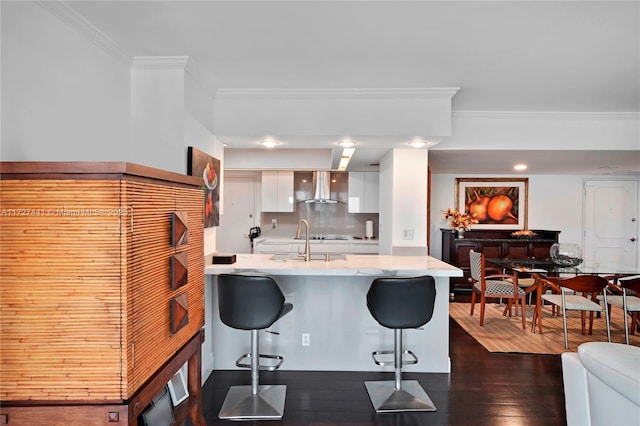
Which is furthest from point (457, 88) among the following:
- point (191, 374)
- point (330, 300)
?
point (191, 374)

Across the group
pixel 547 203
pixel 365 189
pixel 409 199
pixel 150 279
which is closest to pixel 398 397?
pixel 409 199

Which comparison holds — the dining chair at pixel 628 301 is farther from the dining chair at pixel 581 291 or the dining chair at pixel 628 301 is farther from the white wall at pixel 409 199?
the white wall at pixel 409 199

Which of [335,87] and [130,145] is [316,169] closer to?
[335,87]

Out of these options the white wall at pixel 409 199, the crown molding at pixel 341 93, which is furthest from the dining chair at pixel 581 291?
the crown molding at pixel 341 93

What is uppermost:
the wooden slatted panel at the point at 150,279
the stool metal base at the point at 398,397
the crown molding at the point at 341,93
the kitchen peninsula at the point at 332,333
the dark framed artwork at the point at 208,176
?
the crown molding at the point at 341,93

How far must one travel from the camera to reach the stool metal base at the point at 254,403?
249 centimetres

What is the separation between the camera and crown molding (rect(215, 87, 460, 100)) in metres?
3.13

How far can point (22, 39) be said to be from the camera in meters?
1.69

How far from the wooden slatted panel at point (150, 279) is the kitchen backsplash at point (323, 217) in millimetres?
5253

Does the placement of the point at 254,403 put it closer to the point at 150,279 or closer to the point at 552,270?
the point at 150,279

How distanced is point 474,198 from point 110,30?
247 inches

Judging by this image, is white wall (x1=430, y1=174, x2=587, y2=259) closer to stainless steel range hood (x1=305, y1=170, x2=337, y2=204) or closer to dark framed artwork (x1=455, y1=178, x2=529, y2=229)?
dark framed artwork (x1=455, y1=178, x2=529, y2=229)

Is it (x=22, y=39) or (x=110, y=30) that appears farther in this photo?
(x=110, y=30)

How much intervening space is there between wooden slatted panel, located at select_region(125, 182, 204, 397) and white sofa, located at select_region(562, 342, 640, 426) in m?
1.64
